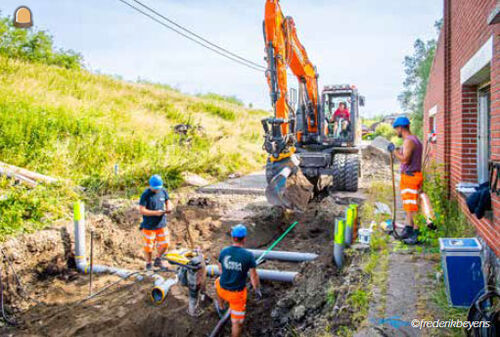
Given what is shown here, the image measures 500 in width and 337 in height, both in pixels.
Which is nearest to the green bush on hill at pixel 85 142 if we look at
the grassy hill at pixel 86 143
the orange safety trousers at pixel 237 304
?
the grassy hill at pixel 86 143

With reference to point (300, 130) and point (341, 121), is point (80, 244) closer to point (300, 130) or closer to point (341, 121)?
point (300, 130)

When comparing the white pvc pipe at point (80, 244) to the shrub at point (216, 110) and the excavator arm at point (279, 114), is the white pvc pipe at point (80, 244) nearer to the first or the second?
the excavator arm at point (279, 114)

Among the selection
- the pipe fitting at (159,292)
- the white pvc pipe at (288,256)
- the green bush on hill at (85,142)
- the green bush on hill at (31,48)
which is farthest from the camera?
the green bush on hill at (31,48)

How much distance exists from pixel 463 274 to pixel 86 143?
11.4 metres

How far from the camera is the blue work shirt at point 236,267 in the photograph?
4895 millimetres

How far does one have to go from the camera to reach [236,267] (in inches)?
Result: 193

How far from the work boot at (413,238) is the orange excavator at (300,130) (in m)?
2.63

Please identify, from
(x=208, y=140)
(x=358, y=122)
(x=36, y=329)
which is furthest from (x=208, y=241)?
(x=208, y=140)

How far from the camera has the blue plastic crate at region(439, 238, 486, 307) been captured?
4035 millimetres

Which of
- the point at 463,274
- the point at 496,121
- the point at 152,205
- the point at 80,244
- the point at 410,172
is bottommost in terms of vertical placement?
the point at 80,244

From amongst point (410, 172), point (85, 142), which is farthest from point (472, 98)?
point (85, 142)

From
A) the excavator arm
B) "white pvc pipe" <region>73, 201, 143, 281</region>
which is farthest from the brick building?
"white pvc pipe" <region>73, 201, 143, 281</region>

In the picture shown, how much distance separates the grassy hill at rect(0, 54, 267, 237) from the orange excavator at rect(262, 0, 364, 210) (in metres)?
4.32

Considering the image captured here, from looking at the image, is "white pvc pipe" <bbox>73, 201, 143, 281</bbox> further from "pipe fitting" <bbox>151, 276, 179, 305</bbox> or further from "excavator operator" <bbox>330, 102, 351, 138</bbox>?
"excavator operator" <bbox>330, 102, 351, 138</bbox>
